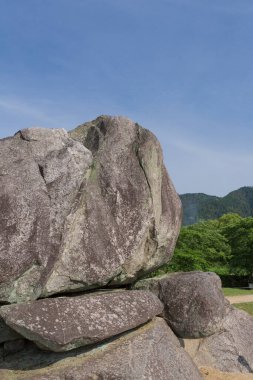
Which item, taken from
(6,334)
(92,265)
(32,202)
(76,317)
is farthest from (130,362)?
(32,202)

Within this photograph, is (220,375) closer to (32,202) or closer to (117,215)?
(117,215)

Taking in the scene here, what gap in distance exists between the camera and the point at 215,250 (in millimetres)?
37469

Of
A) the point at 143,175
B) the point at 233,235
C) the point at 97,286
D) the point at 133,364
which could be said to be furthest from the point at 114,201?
the point at 233,235

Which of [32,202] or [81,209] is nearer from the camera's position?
[32,202]

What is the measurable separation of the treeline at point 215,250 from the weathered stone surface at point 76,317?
19292 millimetres

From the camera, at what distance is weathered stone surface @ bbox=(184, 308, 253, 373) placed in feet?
36.0

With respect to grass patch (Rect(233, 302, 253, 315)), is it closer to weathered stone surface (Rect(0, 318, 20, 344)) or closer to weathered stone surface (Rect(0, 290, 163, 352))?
weathered stone surface (Rect(0, 290, 163, 352))

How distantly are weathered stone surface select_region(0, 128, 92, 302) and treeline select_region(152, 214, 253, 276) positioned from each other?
782 inches

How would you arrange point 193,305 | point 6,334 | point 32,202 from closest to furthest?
point 32,202 → point 6,334 → point 193,305

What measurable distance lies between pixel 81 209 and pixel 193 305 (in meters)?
3.22

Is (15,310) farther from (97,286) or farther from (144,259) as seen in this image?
(144,259)

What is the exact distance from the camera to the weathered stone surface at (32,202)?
26.0 feet

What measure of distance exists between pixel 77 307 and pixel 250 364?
17.2ft

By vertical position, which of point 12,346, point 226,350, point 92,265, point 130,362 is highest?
point 92,265
